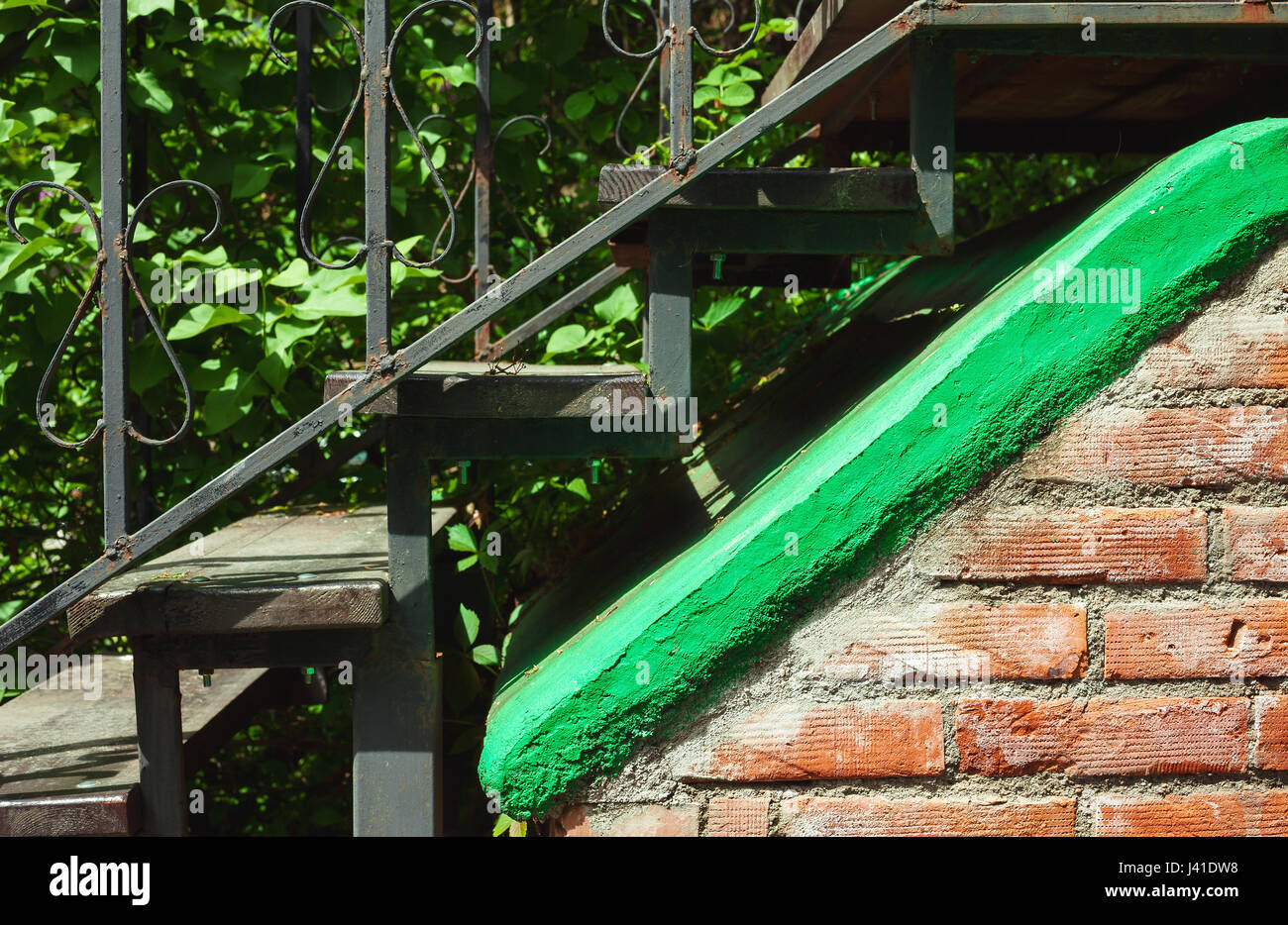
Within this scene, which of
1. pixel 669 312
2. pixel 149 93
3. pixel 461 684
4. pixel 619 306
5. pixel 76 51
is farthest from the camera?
pixel 461 684

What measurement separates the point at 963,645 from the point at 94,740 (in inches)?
72.9

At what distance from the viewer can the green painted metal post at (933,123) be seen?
2.05 meters

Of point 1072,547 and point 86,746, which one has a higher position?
point 1072,547

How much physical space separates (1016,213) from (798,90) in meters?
3.66

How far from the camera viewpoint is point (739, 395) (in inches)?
150

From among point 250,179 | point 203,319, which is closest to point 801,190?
point 203,319

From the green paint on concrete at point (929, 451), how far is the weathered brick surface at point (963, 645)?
10 centimetres

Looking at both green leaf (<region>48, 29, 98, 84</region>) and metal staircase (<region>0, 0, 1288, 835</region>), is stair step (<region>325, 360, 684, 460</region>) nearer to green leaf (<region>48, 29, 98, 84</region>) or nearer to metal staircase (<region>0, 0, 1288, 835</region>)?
metal staircase (<region>0, 0, 1288, 835</region>)

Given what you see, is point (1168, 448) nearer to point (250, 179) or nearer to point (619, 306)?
point (619, 306)

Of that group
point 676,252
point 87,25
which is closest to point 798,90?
point 676,252

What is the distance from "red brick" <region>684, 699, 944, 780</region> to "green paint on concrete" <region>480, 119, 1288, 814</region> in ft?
0.37

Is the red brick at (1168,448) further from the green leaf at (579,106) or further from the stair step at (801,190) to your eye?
the green leaf at (579,106)

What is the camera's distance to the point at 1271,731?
5.57 feet

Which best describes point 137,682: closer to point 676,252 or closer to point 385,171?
point 385,171
